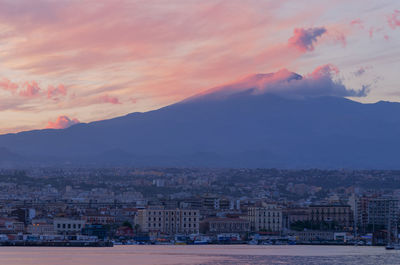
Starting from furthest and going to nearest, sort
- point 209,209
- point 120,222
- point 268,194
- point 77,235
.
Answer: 1. point 268,194
2. point 209,209
3. point 120,222
4. point 77,235

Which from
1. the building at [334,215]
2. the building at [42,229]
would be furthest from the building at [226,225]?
the building at [42,229]

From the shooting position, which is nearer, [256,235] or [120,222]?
[256,235]

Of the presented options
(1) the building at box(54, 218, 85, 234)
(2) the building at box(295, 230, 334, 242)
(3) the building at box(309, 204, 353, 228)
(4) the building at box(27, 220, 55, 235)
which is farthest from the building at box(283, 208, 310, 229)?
(4) the building at box(27, 220, 55, 235)

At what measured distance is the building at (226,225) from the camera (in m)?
118

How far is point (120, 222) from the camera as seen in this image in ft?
417

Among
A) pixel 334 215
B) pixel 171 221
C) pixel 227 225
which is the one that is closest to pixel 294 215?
pixel 334 215

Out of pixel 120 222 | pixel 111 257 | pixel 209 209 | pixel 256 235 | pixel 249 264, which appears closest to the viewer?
pixel 249 264

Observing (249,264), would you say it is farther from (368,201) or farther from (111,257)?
(368,201)

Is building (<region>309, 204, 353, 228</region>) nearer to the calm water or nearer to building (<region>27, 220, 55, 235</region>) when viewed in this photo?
building (<region>27, 220, 55, 235</region>)

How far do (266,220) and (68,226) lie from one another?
76.1 feet

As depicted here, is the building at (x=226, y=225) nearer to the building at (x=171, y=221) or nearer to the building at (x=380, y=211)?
the building at (x=171, y=221)

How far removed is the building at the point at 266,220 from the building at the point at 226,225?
1.66 m

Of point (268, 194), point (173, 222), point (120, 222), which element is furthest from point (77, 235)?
point (268, 194)

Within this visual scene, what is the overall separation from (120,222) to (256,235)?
2124 cm
